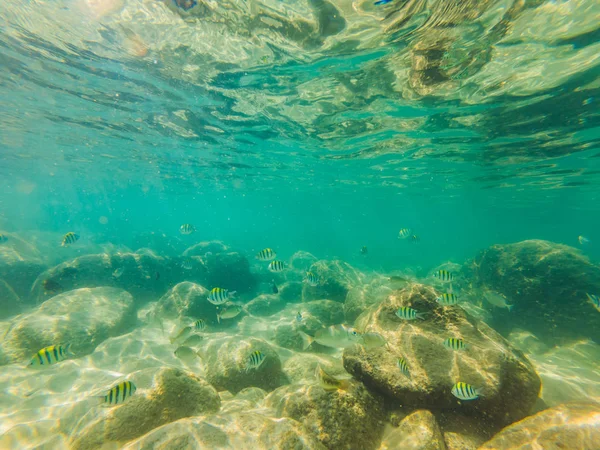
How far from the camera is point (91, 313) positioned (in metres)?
10.3

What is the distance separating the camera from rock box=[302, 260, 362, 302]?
14.6 metres

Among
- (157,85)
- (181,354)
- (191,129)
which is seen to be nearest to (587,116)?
(181,354)

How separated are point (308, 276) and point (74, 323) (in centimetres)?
787

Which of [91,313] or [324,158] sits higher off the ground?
[324,158]

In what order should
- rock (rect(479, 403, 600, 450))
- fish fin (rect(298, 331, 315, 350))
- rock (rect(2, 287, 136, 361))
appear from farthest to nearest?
fish fin (rect(298, 331, 315, 350)), rock (rect(2, 287, 136, 361)), rock (rect(479, 403, 600, 450))

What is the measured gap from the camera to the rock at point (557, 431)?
375cm

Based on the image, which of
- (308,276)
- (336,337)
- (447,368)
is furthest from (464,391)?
(308,276)

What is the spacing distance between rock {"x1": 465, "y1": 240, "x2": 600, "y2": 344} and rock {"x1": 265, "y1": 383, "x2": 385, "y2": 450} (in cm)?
965

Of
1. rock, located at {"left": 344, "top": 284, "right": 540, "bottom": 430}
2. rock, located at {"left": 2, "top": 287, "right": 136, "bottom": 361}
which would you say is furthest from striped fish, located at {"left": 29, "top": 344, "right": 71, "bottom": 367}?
rock, located at {"left": 344, "top": 284, "right": 540, "bottom": 430}

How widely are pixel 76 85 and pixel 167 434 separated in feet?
57.0

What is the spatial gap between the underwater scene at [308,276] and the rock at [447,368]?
0.12ft

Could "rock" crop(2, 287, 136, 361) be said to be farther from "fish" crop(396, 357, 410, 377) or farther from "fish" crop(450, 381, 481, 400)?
"fish" crop(450, 381, 481, 400)

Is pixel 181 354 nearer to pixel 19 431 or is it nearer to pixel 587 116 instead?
pixel 19 431

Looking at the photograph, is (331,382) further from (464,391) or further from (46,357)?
(46,357)
